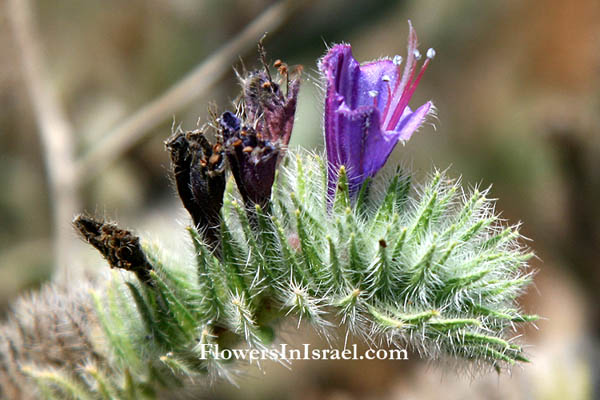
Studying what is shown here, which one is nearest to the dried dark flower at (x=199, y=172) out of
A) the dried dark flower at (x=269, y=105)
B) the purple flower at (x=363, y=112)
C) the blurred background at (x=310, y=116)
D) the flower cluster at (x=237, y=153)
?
the flower cluster at (x=237, y=153)

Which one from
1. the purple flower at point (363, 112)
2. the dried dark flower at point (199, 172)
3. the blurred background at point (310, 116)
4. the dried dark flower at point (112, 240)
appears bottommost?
the dried dark flower at point (112, 240)

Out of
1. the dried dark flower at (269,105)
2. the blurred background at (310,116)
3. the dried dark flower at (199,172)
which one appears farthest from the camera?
the blurred background at (310,116)

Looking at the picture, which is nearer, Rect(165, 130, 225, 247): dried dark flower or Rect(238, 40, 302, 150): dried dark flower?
Rect(165, 130, 225, 247): dried dark flower

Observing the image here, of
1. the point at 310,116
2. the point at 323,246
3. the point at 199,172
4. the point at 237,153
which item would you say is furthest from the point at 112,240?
the point at 310,116

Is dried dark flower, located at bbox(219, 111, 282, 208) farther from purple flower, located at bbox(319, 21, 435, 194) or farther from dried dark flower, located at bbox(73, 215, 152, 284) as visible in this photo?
dried dark flower, located at bbox(73, 215, 152, 284)

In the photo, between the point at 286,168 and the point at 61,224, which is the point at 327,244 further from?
the point at 61,224

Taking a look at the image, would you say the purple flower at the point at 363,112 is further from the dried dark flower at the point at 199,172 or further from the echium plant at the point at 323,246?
the dried dark flower at the point at 199,172

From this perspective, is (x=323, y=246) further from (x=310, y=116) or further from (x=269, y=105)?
(x=310, y=116)

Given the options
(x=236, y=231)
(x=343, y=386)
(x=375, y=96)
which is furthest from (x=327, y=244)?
(x=343, y=386)

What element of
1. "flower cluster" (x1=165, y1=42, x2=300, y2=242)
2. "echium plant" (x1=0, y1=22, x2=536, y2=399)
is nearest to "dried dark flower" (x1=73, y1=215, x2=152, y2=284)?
"echium plant" (x1=0, y1=22, x2=536, y2=399)
